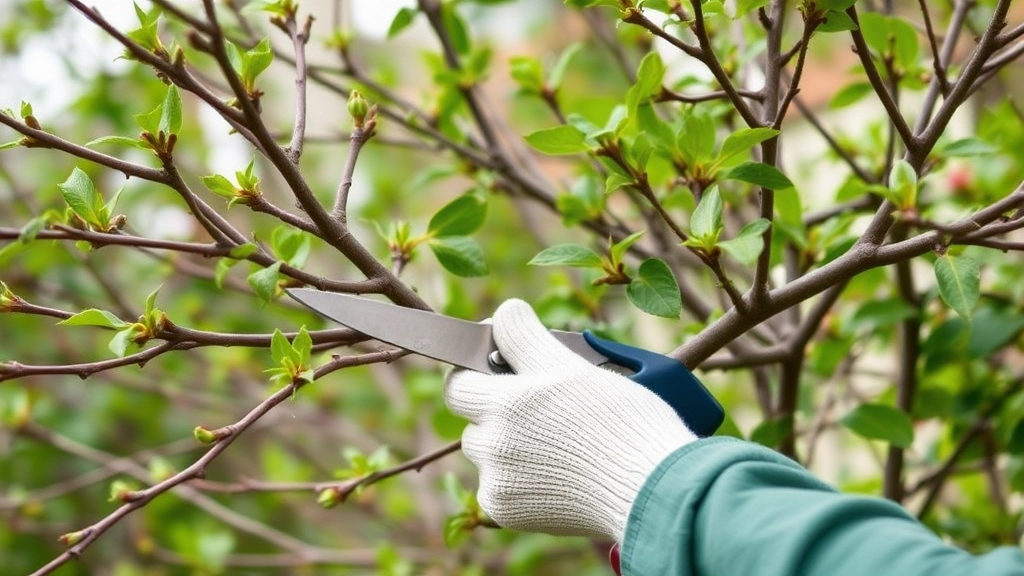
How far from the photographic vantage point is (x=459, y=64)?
3.91 ft

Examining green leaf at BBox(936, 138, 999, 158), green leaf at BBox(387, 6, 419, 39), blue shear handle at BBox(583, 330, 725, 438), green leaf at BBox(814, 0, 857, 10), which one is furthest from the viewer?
green leaf at BBox(387, 6, 419, 39)

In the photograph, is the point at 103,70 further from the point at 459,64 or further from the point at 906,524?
the point at 906,524

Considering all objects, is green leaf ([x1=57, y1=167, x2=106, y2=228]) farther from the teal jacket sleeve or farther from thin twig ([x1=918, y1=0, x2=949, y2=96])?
thin twig ([x1=918, y1=0, x2=949, y2=96])

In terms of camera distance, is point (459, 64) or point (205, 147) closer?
point (459, 64)

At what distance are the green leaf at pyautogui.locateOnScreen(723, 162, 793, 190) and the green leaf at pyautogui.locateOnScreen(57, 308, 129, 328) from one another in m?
0.46

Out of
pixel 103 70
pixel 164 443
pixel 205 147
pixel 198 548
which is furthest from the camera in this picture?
pixel 164 443

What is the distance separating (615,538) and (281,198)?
184 centimetres

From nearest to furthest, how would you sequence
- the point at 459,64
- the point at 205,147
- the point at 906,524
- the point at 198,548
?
the point at 906,524, the point at 459,64, the point at 198,548, the point at 205,147

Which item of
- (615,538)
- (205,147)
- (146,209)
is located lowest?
(146,209)

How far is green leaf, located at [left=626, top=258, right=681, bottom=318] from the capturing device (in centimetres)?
75

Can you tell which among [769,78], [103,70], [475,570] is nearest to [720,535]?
[769,78]

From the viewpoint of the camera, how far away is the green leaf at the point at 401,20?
1080 mm

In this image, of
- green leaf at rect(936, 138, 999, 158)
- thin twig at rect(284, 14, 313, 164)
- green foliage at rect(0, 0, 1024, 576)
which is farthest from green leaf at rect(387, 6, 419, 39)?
green leaf at rect(936, 138, 999, 158)

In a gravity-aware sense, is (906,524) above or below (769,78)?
below
